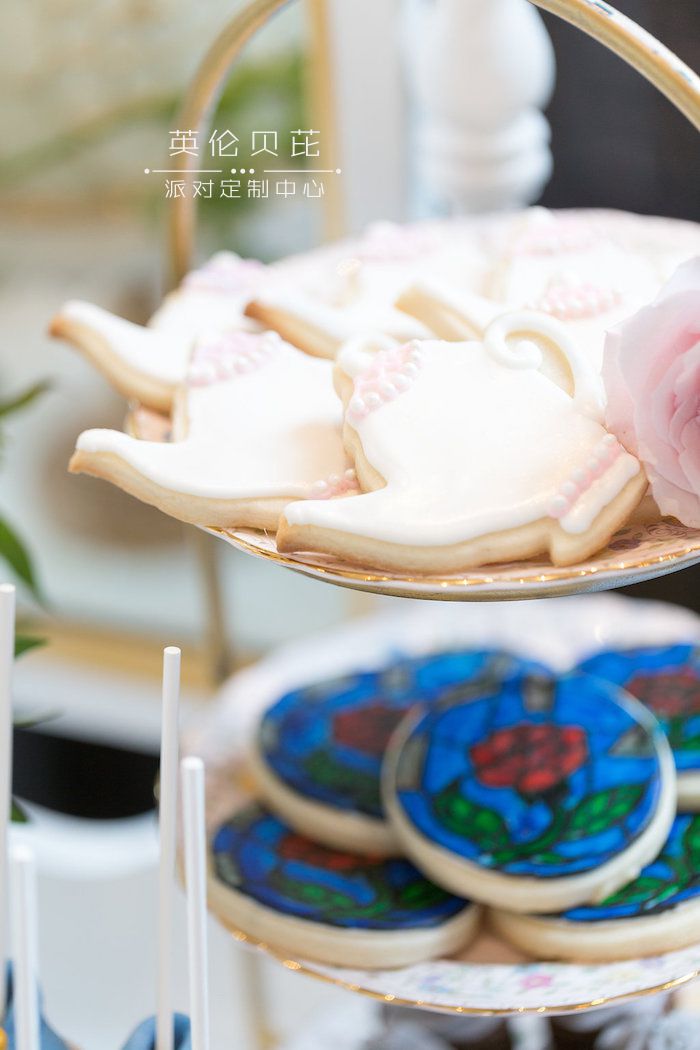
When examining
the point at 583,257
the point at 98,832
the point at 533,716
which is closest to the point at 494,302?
the point at 583,257

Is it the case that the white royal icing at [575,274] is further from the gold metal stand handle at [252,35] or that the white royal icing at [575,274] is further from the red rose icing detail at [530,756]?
the red rose icing detail at [530,756]

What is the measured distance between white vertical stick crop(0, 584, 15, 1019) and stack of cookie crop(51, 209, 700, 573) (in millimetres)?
91

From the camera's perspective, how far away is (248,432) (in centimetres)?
60

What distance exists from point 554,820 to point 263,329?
32 cm

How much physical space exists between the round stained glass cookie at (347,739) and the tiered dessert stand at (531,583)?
0.34 ft

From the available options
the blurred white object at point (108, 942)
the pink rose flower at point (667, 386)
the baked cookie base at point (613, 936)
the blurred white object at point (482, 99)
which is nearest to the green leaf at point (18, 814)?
the blurred white object at point (108, 942)

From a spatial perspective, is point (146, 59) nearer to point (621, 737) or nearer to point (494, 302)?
point (494, 302)

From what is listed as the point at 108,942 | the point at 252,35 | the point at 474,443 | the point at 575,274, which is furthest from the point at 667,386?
the point at 108,942

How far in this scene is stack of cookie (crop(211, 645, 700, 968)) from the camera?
0.66 m

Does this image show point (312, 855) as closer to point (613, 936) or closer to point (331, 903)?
point (331, 903)

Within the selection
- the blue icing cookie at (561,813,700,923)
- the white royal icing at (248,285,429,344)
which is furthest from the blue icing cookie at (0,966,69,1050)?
the white royal icing at (248,285,429,344)

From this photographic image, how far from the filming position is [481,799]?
71cm

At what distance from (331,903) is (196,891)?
22cm

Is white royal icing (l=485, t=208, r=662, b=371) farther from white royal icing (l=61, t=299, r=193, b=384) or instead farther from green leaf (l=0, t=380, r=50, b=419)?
green leaf (l=0, t=380, r=50, b=419)
